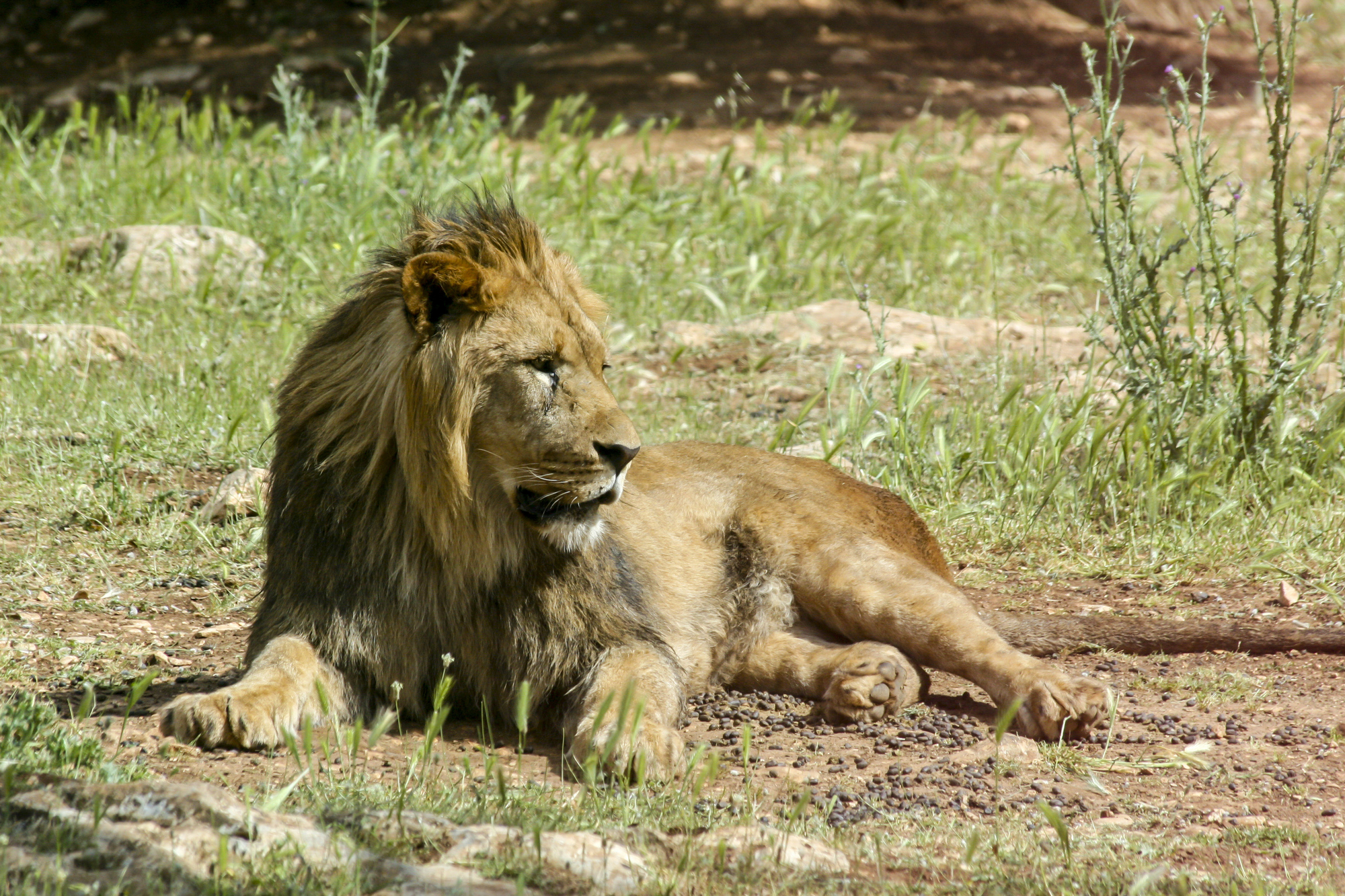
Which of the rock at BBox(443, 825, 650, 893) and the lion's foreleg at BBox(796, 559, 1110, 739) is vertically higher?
the rock at BBox(443, 825, 650, 893)

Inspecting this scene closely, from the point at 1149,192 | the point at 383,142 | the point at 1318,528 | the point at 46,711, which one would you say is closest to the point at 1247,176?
the point at 1149,192

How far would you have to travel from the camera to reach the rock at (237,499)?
5109 millimetres

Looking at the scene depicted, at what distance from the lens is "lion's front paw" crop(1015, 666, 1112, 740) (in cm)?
347

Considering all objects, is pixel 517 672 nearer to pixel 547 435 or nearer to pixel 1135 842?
pixel 547 435

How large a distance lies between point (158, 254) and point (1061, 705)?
560 centimetres

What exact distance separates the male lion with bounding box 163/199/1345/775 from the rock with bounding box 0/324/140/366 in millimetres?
3226

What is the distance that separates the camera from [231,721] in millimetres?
3033

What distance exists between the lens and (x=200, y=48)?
42.9ft

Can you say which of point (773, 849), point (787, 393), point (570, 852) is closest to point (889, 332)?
point (787, 393)

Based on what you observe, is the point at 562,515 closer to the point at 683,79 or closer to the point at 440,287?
the point at 440,287

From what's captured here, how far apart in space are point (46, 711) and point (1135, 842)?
2.33m

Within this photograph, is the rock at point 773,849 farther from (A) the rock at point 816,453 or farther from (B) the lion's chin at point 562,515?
(A) the rock at point 816,453

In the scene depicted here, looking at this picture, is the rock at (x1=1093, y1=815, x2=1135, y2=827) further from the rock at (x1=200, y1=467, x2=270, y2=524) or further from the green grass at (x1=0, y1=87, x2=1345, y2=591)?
the rock at (x1=200, y1=467, x2=270, y2=524)

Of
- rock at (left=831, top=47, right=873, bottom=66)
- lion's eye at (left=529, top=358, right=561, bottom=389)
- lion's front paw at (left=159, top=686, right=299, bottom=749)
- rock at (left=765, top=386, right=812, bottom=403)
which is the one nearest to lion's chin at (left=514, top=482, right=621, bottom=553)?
lion's eye at (left=529, top=358, right=561, bottom=389)
